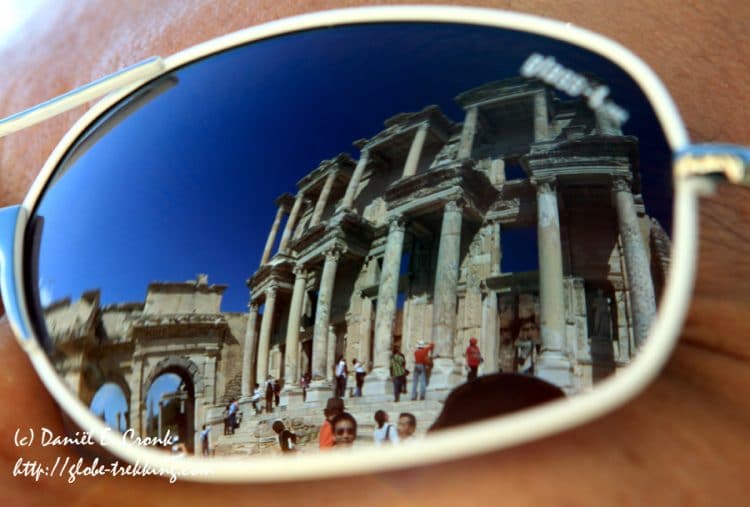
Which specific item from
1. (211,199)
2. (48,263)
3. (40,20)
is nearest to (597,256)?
(211,199)

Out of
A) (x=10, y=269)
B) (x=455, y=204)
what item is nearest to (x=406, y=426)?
(x=455, y=204)

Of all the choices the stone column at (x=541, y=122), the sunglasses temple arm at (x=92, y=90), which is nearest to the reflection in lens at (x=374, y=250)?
the stone column at (x=541, y=122)

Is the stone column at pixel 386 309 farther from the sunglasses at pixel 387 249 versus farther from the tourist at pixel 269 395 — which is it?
the tourist at pixel 269 395

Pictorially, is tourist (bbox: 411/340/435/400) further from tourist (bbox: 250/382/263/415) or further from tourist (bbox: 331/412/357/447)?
tourist (bbox: 250/382/263/415)

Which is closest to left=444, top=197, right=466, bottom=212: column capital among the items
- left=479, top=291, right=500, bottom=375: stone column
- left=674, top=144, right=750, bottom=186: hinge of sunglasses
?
left=479, top=291, right=500, bottom=375: stone column

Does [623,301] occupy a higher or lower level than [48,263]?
lower

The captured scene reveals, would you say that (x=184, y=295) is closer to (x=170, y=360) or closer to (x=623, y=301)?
(x=170, y=360)
